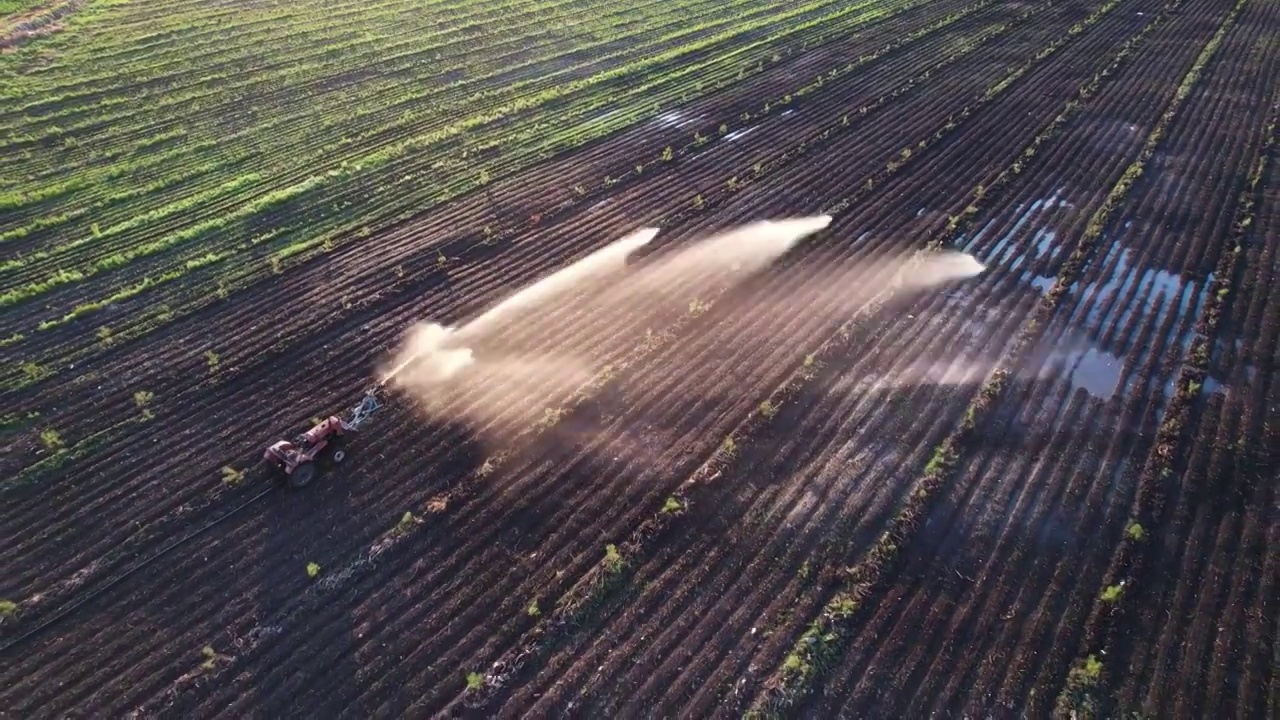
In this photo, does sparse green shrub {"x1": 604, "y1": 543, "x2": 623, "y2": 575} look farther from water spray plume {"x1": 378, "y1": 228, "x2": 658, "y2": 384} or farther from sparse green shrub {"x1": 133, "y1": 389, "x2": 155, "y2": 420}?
sparse green shrub {"x1": 133, "y1": 389, "x2": 155, "y2": 420}

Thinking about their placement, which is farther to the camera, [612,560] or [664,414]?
[664,414]

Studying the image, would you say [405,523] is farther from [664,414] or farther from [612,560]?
[664,414]

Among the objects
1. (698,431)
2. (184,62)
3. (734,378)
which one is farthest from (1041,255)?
(184,62)

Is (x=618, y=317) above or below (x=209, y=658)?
above

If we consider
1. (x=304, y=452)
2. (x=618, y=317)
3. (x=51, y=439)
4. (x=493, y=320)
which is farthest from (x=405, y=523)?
(x=51, y=439)

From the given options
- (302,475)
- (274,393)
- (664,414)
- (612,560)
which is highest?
(274,393)

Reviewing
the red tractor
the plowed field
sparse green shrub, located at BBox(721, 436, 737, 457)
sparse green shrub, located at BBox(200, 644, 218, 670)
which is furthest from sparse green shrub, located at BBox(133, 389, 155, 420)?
sparse green shrub, located at BBox(721, 436, 737, 457)

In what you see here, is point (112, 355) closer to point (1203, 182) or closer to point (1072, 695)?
point (1072, 695)
